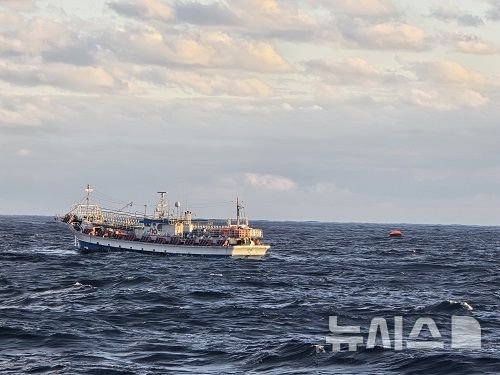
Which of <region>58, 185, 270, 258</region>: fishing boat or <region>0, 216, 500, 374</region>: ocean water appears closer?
<region>0, 216, 500, 374</region>: ocean water

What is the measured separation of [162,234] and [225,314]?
3414 inches

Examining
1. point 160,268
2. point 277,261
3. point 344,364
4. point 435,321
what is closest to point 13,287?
point 160,268

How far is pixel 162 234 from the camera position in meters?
158

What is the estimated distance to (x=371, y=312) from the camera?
2921 inches

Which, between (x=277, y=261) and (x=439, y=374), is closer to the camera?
(x=439, y=374)

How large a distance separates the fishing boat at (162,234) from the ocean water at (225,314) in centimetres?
1507

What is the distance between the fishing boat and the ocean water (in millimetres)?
15072

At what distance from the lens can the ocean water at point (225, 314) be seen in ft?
169

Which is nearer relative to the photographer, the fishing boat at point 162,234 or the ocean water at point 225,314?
the ocean water at point 225,314

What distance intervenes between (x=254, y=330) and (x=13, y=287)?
3684 centimetres

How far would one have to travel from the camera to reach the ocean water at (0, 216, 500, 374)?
51.5 metres

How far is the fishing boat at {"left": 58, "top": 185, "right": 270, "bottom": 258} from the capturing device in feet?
493

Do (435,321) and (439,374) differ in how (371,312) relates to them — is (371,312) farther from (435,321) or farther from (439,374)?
(439,374)

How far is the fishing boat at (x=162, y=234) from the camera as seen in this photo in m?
150
